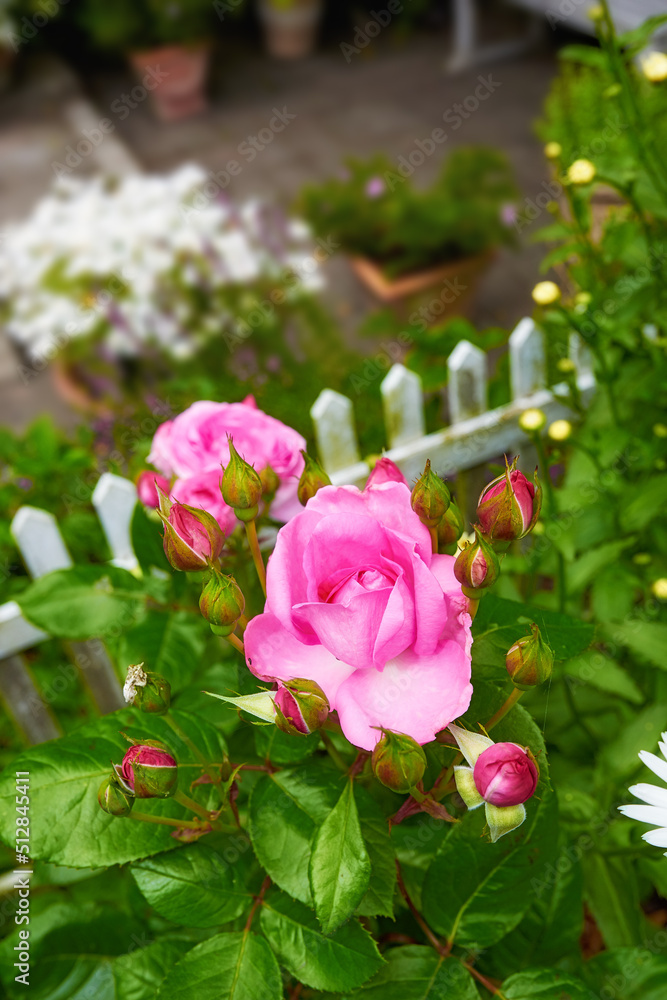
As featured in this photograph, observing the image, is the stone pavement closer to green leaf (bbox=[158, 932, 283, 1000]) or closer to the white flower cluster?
the white flower cluster

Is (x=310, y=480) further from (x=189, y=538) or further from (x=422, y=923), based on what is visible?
(x=422, y=923)

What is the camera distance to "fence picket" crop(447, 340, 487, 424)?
5.21 ft

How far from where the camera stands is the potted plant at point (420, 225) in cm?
285

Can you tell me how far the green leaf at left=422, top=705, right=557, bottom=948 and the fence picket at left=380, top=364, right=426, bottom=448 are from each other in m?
0.94

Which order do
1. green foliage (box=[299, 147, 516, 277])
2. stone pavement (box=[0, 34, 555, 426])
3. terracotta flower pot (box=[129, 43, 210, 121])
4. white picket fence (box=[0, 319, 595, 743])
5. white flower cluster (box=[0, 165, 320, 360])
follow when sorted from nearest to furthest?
1. white picket fence (box=[0, 319, 595, 743])
2. white flower cluster (box=[0, 165, 320, 360])
3. green foliage (box=[299, 147, 516, 277])
4. stone pavement (box=[0, 34, 555, 426])
5. terracotta flower pot (box=[129, 43, 210, 121])

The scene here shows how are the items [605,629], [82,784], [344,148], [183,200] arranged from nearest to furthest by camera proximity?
1. [82,784]
2. [605,629]
3. [183,200]
4. [344,148]

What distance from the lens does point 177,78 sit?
476cm

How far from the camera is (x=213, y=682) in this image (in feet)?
2.92

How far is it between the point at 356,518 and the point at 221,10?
5.43 meters

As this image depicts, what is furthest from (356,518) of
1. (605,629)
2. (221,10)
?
(221,10)

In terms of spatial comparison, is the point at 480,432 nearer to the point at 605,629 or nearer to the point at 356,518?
the point at 605,629

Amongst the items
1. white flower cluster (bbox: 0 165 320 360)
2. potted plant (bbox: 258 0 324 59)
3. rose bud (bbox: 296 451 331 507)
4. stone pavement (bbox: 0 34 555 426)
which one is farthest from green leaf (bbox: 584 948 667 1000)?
potted plant (bbox: 258 0 324 59)

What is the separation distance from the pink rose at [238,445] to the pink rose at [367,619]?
210 mm

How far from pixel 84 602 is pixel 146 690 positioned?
1.27 feet
